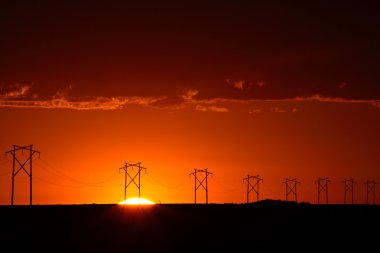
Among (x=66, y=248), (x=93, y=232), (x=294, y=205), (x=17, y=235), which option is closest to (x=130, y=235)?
(x=93, y=232)

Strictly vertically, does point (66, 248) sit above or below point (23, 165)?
below

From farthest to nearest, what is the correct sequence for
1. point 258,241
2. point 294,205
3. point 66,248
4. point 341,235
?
point 294,205 → point 341,235 → point 258,241 → point 66,248

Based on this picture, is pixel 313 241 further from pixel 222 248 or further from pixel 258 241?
pixel 222 248

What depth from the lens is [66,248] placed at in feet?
224

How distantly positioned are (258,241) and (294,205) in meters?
108

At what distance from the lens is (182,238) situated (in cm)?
8225

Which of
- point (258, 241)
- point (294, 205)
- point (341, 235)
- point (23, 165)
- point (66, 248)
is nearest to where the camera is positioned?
point (66, 248)

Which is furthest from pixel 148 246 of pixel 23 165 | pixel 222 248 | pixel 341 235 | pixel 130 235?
pixel 23 165

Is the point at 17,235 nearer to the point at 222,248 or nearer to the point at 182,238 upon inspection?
the point at 182,238

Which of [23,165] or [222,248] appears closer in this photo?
[222,248]

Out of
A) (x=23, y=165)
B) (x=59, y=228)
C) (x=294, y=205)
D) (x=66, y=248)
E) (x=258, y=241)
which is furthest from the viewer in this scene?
(x=294, y=205)

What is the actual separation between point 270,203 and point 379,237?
4370 inches

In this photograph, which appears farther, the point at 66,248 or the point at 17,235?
the point at 17,235

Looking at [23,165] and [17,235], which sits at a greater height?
[23,165]
